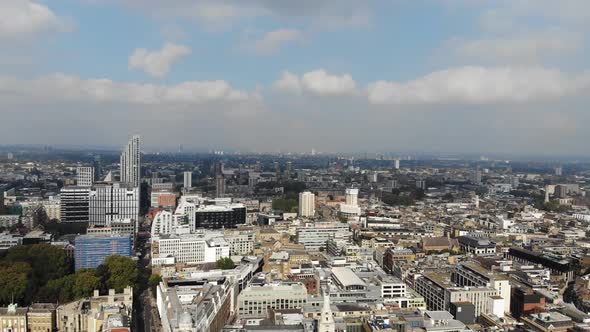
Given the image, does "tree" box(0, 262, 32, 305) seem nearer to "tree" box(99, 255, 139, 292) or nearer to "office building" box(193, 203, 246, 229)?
"tree" box(99, 255, 139, 292)

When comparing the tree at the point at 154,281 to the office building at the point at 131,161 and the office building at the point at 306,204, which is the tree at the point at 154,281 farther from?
the office building at the point at 131,161

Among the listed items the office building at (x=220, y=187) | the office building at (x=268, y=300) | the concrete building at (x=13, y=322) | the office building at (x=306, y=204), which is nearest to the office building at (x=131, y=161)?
the office building at (x=220, y=187)

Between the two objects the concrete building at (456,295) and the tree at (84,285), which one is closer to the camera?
the concrete building at (456,295)

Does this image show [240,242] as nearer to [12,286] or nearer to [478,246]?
[12,286]

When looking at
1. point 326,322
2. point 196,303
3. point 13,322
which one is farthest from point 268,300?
point 13,322

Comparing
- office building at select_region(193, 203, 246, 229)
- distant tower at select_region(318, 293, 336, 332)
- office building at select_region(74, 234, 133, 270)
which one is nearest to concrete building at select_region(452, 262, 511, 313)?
distant tower at select_region(318, 293, 336, 332)
